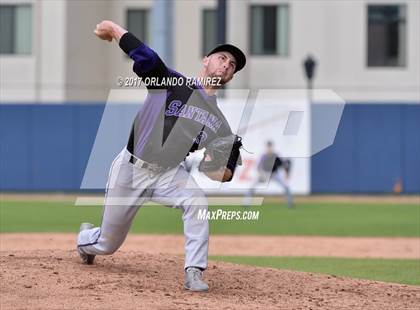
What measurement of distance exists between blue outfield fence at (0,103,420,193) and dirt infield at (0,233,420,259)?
39.0ft

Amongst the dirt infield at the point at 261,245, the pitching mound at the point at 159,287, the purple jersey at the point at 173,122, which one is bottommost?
the dirt infield at the point at 261,245

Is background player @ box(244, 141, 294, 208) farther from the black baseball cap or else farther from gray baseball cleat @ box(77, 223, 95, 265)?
the black baseball cap

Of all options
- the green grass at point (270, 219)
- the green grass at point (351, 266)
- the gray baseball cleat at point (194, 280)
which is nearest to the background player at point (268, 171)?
the green grass at point (270, 219)

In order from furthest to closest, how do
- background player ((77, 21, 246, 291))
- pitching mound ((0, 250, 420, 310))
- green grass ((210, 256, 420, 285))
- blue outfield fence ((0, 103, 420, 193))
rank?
1. blue outfield fence ((0, 103, 420, 193))
2. green grass ((210, 256, 420, 285))
3. background player ((77, 21, 246, 291))
4. pitching mound ((0, 250, 420, 310))

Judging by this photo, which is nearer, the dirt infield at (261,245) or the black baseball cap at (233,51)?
Result: the black baseball cap at (233,51)

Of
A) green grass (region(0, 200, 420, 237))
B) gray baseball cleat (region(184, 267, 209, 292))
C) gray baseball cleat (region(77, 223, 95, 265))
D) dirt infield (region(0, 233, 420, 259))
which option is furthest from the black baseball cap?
green grass (region(0, 200, 420, 237))

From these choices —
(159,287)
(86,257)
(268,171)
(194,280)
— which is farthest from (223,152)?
(268,171)

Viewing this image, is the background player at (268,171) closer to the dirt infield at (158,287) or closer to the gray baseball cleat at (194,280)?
the dirt infield at (158,287)

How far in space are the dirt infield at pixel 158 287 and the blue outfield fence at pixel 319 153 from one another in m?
19.1

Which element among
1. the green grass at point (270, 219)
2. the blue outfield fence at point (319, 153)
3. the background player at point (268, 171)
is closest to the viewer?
the green grass at point (270, 219)

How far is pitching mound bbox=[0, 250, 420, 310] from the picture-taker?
747 centimetres

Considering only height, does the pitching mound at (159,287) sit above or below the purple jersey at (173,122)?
below

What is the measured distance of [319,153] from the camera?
29.3 metres

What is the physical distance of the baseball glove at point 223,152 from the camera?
8219 mm
